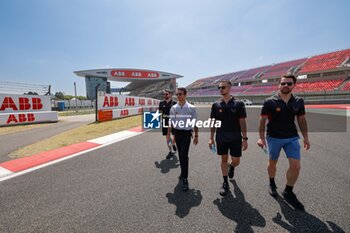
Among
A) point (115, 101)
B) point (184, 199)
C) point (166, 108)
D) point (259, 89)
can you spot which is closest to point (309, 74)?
point (259, 89)

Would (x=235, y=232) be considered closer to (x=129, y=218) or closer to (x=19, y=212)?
(x=129, y=218)

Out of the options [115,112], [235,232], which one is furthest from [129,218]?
[115,112]

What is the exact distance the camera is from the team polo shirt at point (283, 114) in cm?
245

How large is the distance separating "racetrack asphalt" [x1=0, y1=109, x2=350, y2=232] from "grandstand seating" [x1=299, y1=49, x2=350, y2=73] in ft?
133

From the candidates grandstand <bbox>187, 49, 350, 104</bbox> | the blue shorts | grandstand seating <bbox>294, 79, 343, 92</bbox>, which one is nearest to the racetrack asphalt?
the blue shorts

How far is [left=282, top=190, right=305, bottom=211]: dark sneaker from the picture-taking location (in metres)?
2.33

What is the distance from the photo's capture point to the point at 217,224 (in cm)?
208

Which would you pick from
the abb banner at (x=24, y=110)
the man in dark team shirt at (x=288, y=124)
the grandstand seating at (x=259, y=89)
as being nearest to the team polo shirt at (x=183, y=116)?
the man in dark team shirt at (x=288, y=124)

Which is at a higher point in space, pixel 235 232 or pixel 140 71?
pixel 140 71

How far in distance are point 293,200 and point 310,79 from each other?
142ft

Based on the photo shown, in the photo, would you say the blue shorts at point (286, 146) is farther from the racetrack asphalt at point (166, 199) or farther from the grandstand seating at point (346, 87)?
the grandstand seating at point (346, 87)

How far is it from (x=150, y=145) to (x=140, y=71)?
4527 centimetres

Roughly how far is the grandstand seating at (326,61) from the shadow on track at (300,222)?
42.1 meters

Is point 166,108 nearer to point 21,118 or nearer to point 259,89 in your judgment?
point 21,118
